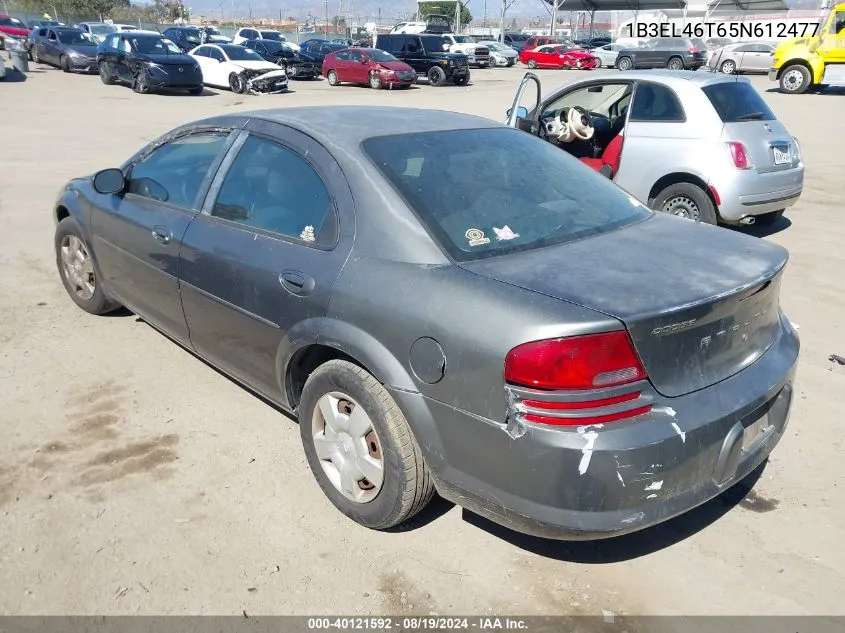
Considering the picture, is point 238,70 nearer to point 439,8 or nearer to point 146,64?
point 146,64

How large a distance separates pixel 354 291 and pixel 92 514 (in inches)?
60.2

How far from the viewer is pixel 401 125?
129 inches

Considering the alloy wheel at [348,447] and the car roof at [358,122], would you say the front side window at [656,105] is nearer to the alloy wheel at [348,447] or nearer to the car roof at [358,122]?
the car roof at [358,122]

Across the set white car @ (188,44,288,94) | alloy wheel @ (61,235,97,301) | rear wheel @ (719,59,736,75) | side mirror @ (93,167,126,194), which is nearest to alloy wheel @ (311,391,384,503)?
side mirror @ (93,167,126,194)

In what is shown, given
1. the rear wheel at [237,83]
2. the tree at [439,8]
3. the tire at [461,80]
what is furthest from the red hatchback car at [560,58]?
the tree at [439,8]

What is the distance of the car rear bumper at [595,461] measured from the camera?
2.17m

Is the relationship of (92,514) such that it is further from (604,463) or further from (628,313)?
(628,313)

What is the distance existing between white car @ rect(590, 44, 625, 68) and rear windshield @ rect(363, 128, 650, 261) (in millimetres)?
38226

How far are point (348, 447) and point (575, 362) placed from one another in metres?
1.11

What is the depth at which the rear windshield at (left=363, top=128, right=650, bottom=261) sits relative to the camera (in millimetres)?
2713

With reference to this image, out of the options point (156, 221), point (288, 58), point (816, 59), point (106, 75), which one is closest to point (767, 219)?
point (156, 221)

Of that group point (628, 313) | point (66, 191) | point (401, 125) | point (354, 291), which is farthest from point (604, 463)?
point (66, 191)

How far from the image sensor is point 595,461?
215 centimetres

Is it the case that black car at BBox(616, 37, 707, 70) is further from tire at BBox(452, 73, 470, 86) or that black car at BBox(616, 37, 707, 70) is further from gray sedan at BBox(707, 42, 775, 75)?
tire at BBox(452, 73, 470, 86)
